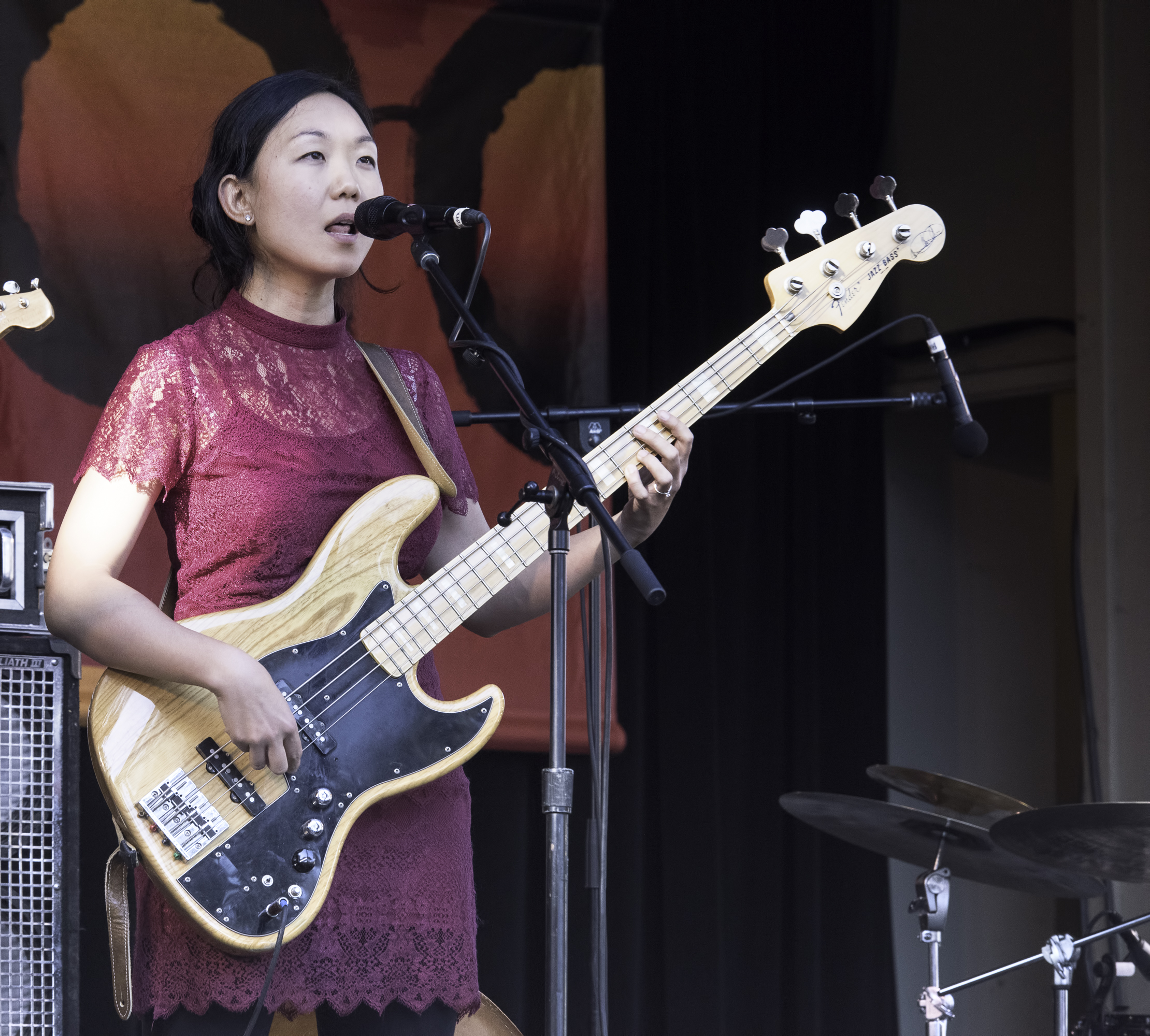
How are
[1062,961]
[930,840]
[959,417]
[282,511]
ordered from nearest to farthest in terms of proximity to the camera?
[282,511] → [959,417] → [1062,961] → [930,840]

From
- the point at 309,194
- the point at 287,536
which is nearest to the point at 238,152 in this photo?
the point at 309,194

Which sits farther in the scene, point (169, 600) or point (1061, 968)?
point (1061, 968)

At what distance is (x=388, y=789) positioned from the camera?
1658 millimetres

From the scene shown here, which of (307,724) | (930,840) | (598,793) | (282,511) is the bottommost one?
(930,840)

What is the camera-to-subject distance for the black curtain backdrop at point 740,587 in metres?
3.62

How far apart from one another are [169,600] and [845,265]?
3.44ft

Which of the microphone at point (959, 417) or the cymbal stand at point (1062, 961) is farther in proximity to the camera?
the cymbal stand at point (1062, 961)

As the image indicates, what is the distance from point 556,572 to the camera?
5.20 feet

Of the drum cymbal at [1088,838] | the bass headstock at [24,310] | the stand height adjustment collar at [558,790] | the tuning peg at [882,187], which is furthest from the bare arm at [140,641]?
the drum cymbal at [1088,838]

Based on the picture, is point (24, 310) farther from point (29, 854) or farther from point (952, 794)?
point (952, 794)

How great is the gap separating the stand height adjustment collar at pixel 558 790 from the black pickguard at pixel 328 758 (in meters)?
0.21

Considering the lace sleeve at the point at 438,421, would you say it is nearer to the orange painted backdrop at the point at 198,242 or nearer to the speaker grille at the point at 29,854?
the speaker grille at the point at 29,854

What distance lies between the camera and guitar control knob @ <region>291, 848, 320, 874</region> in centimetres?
161

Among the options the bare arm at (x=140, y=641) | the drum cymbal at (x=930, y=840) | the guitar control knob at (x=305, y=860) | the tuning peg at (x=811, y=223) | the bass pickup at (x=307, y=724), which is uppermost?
the tuning peg at (x=811, y=223)
